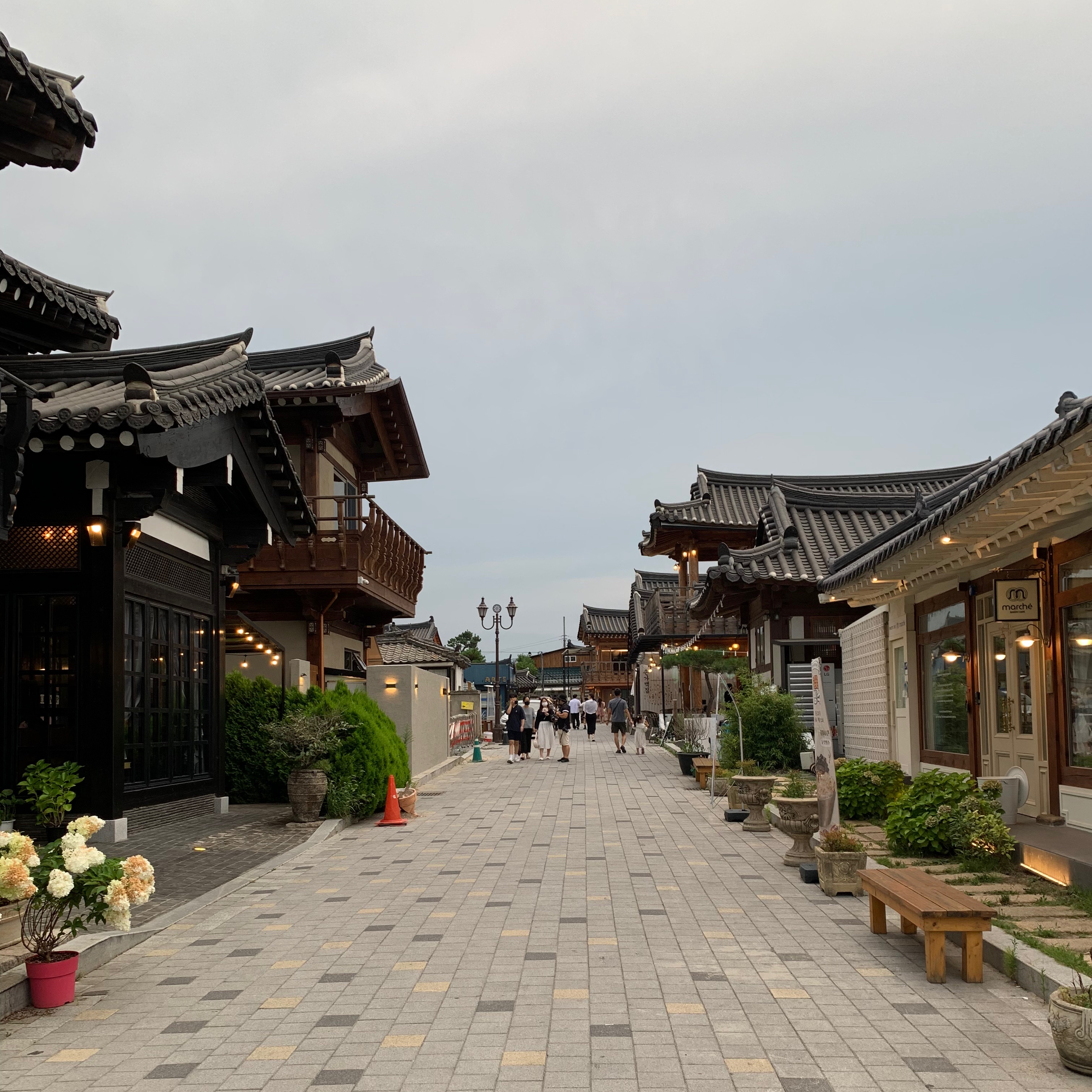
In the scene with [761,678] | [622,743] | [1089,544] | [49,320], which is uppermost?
[49,320]

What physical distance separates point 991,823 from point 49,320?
42.3ft

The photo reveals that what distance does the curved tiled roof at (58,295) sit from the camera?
1270 centimetres

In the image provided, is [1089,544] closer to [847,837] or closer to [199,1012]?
[847,837]

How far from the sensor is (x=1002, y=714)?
12.8 metres

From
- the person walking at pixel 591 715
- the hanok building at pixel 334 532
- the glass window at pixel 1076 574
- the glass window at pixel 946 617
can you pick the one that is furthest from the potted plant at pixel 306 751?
the person walking at pixel 591 715

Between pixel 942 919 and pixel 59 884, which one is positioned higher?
pixel 59 884

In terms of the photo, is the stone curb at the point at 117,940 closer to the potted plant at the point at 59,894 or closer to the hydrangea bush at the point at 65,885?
the potted plant at the point at 59,894

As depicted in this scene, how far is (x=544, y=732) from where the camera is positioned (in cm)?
3291

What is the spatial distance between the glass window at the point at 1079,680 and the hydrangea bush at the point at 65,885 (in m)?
7.81

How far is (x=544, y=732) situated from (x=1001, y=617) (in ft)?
74.8

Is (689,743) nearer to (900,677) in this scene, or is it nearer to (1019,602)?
(900,677)

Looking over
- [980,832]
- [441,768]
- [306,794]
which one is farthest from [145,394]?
[441,768]

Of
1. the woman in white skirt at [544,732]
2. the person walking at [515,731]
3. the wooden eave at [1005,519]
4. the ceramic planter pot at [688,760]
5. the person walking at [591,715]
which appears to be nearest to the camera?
the wooden eave at [1005,519]

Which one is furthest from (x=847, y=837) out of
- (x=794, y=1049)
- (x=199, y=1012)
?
(x=199, y=1012)
